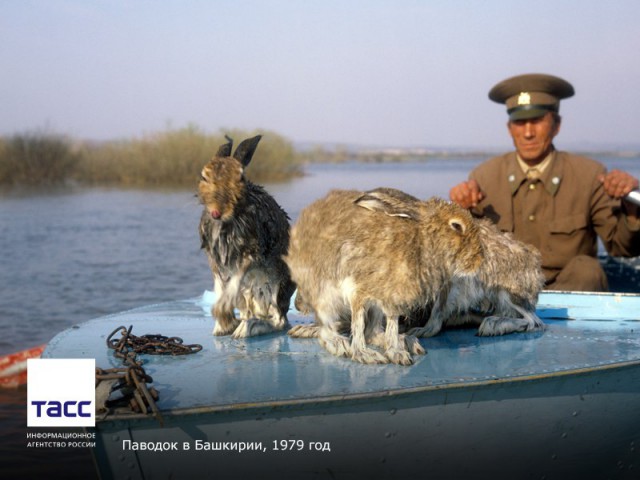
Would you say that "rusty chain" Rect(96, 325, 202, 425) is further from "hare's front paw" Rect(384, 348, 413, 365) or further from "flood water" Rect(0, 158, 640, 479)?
"hare's front paw" Rect(384, 348, 413, 365)

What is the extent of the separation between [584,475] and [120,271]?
10805 mm

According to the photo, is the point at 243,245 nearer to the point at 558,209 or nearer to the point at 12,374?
the point at 558,209

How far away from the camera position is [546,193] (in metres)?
7.19

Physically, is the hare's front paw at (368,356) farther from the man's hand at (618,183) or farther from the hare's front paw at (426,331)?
the man's hand at (618,183)

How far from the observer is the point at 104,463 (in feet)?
13.0

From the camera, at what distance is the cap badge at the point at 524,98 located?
→ 711 centimetres

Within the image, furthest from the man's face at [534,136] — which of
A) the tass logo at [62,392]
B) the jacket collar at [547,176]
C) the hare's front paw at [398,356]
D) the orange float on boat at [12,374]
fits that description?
the orange float on boat at [12,374]

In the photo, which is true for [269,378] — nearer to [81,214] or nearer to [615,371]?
[615,371]

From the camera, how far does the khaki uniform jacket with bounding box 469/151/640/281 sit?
7.06 metres

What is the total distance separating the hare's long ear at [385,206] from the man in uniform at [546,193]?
2.36m

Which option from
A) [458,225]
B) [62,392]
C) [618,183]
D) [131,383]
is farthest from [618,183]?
[62,392]

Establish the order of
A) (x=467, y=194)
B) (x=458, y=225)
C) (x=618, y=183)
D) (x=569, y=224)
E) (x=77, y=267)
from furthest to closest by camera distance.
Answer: (x=77, y=267)
(x=569, y=224)
(x=467, y=194)
(x=618, y=183)
(x=458, y=225)

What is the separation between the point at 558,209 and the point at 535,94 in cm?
97

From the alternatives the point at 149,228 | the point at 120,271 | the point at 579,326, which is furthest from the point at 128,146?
the point at 579,326
